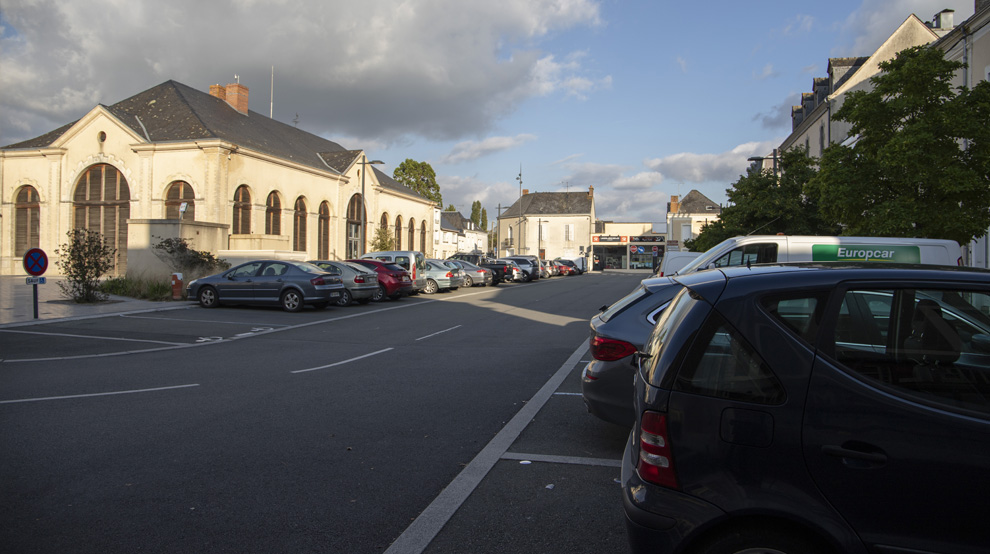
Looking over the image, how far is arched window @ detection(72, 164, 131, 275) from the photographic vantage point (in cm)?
3641

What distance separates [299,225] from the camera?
42062 mm

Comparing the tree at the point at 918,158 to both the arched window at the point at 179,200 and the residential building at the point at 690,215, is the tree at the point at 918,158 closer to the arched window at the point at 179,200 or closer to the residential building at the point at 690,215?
the arched window at the point at 179,200

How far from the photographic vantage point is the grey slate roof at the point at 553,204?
280 feet

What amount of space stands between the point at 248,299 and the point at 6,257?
95.9ft

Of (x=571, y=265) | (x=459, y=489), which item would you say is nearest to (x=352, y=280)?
(x=459, y=489)

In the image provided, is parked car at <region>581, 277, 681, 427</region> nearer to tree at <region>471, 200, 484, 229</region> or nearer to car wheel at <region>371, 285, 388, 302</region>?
car wheel at <region>371, 285, 388, 302</region>

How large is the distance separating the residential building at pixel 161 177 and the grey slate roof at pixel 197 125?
99 mm

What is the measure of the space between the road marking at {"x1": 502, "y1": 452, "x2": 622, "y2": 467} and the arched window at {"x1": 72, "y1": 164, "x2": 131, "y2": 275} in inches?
1464

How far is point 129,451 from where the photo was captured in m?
5.39

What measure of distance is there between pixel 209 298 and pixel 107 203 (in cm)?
2281

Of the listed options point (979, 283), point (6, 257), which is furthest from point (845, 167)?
point (6, 257)

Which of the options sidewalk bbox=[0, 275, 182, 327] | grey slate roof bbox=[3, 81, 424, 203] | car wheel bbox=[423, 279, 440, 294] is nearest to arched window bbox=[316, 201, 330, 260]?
grey slate roof bbox=[3, 81, 424, 203]

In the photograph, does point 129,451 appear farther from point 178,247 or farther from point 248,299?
point 178,247

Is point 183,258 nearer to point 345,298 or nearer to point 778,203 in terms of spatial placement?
point 345,298
